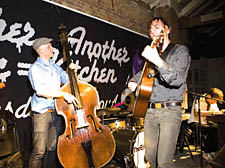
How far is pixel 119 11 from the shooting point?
18.0 feet

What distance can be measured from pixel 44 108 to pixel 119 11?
12.3 ft

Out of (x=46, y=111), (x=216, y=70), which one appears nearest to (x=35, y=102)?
(x=46, y=111)

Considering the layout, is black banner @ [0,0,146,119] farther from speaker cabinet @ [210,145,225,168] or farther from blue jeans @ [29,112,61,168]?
speaker cabinet @ [210,145,225,168]

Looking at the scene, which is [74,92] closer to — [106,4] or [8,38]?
[8,38]

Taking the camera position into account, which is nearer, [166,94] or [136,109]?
[166,94]

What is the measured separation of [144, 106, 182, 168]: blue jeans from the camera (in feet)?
6.65

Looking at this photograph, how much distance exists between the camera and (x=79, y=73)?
4.06 metres

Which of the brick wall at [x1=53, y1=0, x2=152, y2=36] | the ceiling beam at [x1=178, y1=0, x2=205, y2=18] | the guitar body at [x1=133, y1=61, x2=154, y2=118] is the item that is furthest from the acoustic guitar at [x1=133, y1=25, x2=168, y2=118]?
the ceiling beam at [x1=178, y1=0, x2=205, y2=18]

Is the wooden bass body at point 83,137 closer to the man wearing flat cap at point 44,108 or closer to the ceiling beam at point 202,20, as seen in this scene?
the man wearing flat cap at point 44,108

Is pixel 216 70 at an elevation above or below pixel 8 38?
above

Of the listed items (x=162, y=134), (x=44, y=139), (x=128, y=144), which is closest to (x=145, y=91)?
(x=162, y=134)

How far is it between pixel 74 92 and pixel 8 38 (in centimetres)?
132

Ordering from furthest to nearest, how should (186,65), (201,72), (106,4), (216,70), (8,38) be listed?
(216,70) → (201,72) → (106,4) → (8,38) → (186,65)

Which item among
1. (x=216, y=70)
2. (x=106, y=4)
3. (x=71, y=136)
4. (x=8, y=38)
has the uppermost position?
(x=106, y=4)
